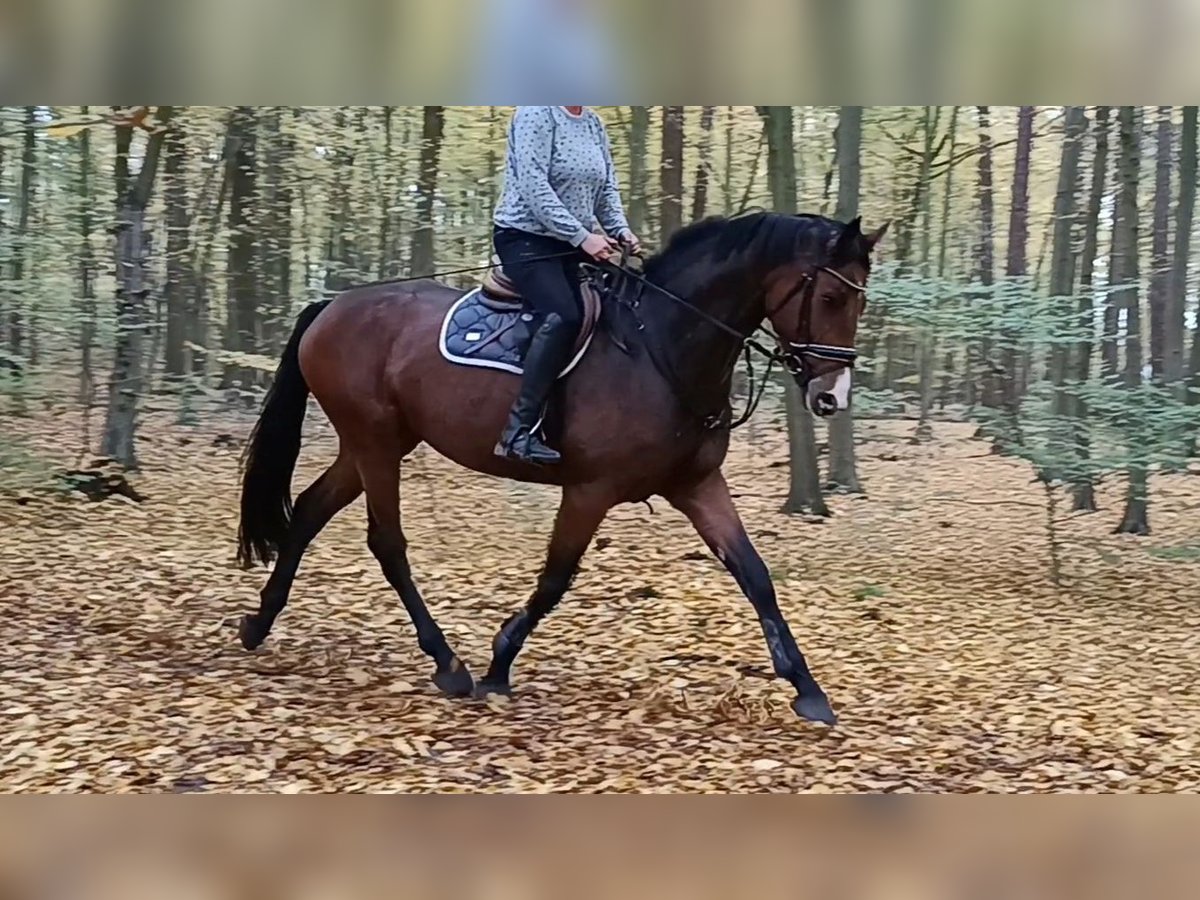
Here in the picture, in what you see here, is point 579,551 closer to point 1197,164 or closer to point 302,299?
point 302,299

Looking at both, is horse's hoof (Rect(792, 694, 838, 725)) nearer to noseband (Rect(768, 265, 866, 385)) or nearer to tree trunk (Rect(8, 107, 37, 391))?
noseband (Rect(768, 265, 866, 385))

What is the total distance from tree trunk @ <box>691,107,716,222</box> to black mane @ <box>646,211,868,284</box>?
2.32ft

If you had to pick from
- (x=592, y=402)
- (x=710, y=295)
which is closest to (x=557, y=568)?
(x=592, y=402)

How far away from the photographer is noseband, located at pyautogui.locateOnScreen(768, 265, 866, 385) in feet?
11.2

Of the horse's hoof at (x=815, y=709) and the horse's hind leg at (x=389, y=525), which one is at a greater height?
the horse's hind leg at (x=389, y=525)

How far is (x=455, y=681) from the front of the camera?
4.13 meters

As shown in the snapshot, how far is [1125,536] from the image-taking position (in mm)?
4973

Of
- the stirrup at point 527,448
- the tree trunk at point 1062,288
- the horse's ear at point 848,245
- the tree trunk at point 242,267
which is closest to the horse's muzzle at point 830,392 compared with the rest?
the horse's ear at point 848,245

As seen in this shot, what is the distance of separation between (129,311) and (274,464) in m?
1.65

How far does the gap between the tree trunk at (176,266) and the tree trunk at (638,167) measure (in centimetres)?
228

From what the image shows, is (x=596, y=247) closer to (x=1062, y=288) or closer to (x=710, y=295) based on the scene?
(x=710, y=295)

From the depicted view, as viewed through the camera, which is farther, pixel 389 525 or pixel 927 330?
pixel 927 330

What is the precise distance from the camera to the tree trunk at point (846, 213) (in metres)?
4.54

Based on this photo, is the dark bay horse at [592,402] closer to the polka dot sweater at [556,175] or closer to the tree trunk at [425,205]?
the polka dot sweater at [556,175]
